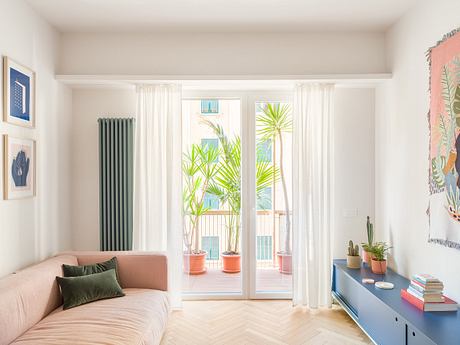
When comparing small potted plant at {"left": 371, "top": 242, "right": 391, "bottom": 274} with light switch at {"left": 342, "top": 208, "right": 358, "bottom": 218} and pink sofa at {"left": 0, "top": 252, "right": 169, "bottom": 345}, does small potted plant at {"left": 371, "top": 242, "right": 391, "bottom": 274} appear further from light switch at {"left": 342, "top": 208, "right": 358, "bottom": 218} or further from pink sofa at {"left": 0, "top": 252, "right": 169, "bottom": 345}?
pink sofa at {"left": 0, "top": 252, "right": 169, "bottom": 345}

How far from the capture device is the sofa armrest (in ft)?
11.1

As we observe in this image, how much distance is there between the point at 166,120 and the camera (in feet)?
12.9

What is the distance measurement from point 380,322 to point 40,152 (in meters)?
3.22

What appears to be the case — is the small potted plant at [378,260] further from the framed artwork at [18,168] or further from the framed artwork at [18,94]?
the framed artwork at [18,94]

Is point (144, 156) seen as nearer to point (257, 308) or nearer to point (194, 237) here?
point (194, 237)

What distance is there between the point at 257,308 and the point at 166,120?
2220 mm

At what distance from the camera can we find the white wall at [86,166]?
4.10 metres

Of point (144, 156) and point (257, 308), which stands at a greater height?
point (144, 156)

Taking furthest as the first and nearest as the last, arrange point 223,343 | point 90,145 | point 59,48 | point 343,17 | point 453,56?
1. point 90,145
2. point 59,48
3. point 343,17
4. point 223,343
5. point 453,56

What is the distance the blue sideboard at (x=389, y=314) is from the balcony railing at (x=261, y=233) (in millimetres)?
714

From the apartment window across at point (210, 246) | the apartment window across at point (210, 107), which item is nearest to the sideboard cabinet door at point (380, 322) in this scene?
the apartment window across at point (210, 246)

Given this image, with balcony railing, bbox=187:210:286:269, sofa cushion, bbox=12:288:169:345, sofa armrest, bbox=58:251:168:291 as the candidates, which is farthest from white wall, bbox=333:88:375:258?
sofa cushion, bbox=12:288:169:345

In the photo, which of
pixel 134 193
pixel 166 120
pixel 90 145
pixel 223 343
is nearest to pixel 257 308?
pixel 223 343

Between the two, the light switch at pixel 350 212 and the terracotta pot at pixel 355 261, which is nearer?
the terracotta pot at pixel 355 261
